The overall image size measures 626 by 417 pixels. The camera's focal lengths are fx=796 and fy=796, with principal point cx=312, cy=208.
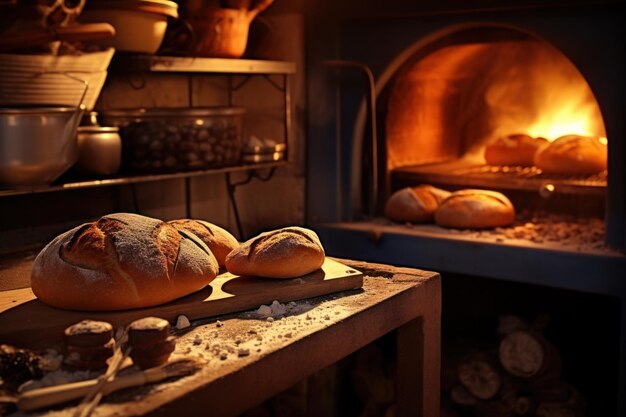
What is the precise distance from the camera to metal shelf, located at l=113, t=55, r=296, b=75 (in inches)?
112

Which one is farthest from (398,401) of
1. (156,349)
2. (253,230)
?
(253,230)

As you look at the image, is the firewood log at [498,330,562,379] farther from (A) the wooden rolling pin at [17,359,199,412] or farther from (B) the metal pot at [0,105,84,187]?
(A) the wooden rolling pin at [17,359,199,412]

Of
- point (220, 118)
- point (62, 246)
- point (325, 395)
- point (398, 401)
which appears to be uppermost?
point (220, 118)

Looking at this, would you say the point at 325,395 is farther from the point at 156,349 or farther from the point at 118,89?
the point at 156,349

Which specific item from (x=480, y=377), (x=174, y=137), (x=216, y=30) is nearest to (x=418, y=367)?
(x=174, y=137)

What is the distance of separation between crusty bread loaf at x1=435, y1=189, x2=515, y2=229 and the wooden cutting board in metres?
1.57

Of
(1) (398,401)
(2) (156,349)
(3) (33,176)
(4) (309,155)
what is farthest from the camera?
(4) (309,155)

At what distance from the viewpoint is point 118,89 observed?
3.23 meters

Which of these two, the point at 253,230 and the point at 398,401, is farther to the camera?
the point at 253,230

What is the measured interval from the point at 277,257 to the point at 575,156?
208cm

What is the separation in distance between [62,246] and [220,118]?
1.51m

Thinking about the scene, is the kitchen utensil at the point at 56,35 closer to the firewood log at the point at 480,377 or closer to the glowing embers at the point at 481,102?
the glowing embers at the point at 481,102

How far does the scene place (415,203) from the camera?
138 inches

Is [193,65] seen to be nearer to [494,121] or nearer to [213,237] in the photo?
[213,237]
